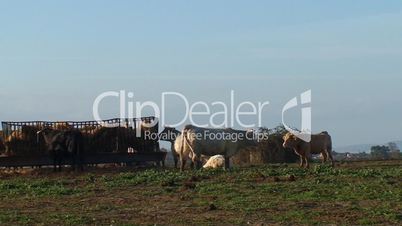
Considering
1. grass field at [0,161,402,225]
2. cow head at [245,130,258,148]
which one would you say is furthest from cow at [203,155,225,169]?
grass field at [0,161,402,225]

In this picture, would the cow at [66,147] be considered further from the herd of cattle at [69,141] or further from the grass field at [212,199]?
the grass field at [212,199]

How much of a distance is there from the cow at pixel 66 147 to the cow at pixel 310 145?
8.02 m

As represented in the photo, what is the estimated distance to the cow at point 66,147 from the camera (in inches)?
1250

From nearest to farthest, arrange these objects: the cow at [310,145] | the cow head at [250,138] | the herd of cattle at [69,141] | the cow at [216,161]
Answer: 1. the cow at [310,145]
2. the cow at [216,161]
3. the herd of cattle at [69,141]
4. the cow head at [250,138]

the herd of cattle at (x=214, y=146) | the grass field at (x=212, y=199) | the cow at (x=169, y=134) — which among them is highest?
the cow at (x=169, y=134)

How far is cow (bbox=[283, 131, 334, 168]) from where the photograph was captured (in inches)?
1232

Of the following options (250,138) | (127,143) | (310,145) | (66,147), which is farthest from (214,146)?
(66,147)

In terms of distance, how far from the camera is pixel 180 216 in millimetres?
15070

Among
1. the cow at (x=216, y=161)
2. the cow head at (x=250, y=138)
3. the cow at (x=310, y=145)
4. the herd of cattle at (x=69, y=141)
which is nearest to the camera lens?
the cow at (x=310, y=145)

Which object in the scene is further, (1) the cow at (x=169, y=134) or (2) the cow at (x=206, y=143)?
(1) the cow at (x=169, y=134)

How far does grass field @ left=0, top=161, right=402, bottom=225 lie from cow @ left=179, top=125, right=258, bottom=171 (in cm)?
606

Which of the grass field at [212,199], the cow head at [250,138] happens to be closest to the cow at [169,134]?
the cow head at [250,138]

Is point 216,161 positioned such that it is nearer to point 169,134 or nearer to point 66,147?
point 169,134

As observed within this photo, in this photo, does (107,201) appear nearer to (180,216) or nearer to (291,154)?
(180,216)
